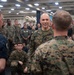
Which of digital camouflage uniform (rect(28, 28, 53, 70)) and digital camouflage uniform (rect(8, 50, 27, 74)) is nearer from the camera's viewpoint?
digital camouflage uniform (rect(28, 28, 53, 70))

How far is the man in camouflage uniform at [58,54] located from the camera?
88.7 inches

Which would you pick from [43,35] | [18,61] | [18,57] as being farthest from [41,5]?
[43,35]

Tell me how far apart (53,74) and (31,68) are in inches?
9.4

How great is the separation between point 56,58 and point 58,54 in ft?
0.14

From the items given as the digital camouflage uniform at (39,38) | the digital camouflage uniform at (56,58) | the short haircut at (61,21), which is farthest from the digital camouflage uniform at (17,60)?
the short haircut at (61,21)

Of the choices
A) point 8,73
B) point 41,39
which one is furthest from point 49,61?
point 8,73

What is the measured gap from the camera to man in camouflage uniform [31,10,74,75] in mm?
2254

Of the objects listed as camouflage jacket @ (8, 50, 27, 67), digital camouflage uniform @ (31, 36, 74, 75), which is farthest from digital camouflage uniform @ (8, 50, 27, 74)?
digital camouflage uniform @ (31, 36, 74, 75)

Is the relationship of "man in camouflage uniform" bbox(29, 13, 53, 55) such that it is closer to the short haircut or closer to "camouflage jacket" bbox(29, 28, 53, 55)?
"camouflage jacket" bbox(29, 28, 53, 55)

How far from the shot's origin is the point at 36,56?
232 centimetres

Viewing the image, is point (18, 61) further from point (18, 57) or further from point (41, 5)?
point (41, 5)

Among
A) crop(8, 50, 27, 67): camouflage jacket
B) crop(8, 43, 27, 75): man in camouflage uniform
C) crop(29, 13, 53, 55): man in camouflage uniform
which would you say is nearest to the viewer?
crop(29, 13, 53, 55): man in camouflage uniform

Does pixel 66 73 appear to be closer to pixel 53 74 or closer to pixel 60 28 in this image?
pixel 53 74

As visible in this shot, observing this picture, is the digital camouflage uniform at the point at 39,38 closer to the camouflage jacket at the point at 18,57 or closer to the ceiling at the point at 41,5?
the camouflage jacket at the point at 18,57
